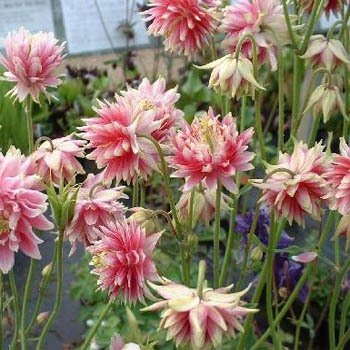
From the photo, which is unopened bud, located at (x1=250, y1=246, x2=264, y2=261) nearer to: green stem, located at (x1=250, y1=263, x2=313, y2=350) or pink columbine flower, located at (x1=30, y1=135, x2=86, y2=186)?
green stem, located at (x1=250, y1=263, x2=313, y2=350)

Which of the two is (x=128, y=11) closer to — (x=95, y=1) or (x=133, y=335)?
(x=95, y=1)

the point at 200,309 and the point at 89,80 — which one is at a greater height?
the point at 200,309

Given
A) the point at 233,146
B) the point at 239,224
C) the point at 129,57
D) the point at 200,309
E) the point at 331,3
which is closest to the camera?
the point at 200,309

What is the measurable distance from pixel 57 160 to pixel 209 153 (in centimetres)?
20

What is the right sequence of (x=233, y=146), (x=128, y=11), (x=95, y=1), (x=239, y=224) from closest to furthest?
(x=233, y=146) → (x=239, y=224) → (x=95, y=1) → (x=128, y=11)

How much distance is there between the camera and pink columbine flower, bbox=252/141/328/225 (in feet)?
2.88

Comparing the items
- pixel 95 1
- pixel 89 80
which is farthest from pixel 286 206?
pixel 89 80

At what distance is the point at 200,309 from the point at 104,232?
0.18 meters

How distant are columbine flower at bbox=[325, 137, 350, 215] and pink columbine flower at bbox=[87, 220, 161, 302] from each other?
20cm

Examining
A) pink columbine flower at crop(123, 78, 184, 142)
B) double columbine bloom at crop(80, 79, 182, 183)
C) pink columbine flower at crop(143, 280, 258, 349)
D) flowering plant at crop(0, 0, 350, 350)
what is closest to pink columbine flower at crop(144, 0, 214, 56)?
flowering plant at crop(0, 0, 350, 350)

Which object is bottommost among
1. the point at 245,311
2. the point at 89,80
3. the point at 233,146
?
the point at 89,80

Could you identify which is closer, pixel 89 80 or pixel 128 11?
pixel 128 11

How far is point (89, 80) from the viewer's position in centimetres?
274

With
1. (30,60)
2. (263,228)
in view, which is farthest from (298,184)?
(263,228)
